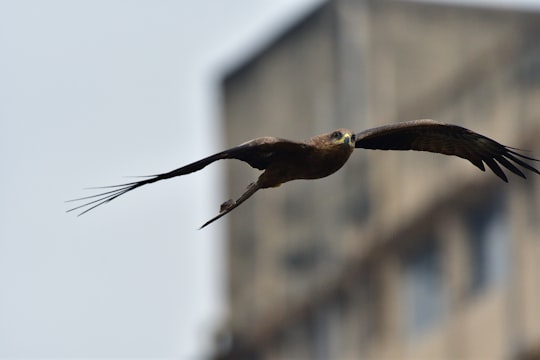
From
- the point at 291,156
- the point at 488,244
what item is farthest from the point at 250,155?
the point at 488,244

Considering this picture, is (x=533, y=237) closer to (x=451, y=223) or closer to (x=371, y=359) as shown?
(x=451, y=223)

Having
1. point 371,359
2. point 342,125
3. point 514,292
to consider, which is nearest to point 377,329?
point 371,359

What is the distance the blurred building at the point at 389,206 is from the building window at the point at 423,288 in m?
0.07

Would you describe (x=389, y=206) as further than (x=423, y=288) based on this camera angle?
Yes

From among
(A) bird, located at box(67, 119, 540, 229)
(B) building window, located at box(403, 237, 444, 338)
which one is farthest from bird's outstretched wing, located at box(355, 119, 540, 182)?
(B) building window, located at box(403, 237, 444, 338)

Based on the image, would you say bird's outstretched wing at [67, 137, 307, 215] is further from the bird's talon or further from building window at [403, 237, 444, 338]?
building window at [403, 237, 444, 338]

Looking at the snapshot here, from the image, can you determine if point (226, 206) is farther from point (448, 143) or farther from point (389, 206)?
point (389, 206)

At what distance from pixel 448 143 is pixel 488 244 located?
3774 cm

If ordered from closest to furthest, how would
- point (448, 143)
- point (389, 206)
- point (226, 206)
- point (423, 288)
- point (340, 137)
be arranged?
point (226, 206) → point (340, 137) → point (448, 143) → point (423, 288) → point (389, 206)

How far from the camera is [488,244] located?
2557 inches

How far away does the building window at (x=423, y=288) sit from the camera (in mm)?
68375

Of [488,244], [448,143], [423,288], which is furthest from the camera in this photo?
[423,288]

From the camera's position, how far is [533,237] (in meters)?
61.2

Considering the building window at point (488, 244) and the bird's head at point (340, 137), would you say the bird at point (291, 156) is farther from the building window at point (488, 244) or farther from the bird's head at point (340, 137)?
the building window at point (488, 244)
